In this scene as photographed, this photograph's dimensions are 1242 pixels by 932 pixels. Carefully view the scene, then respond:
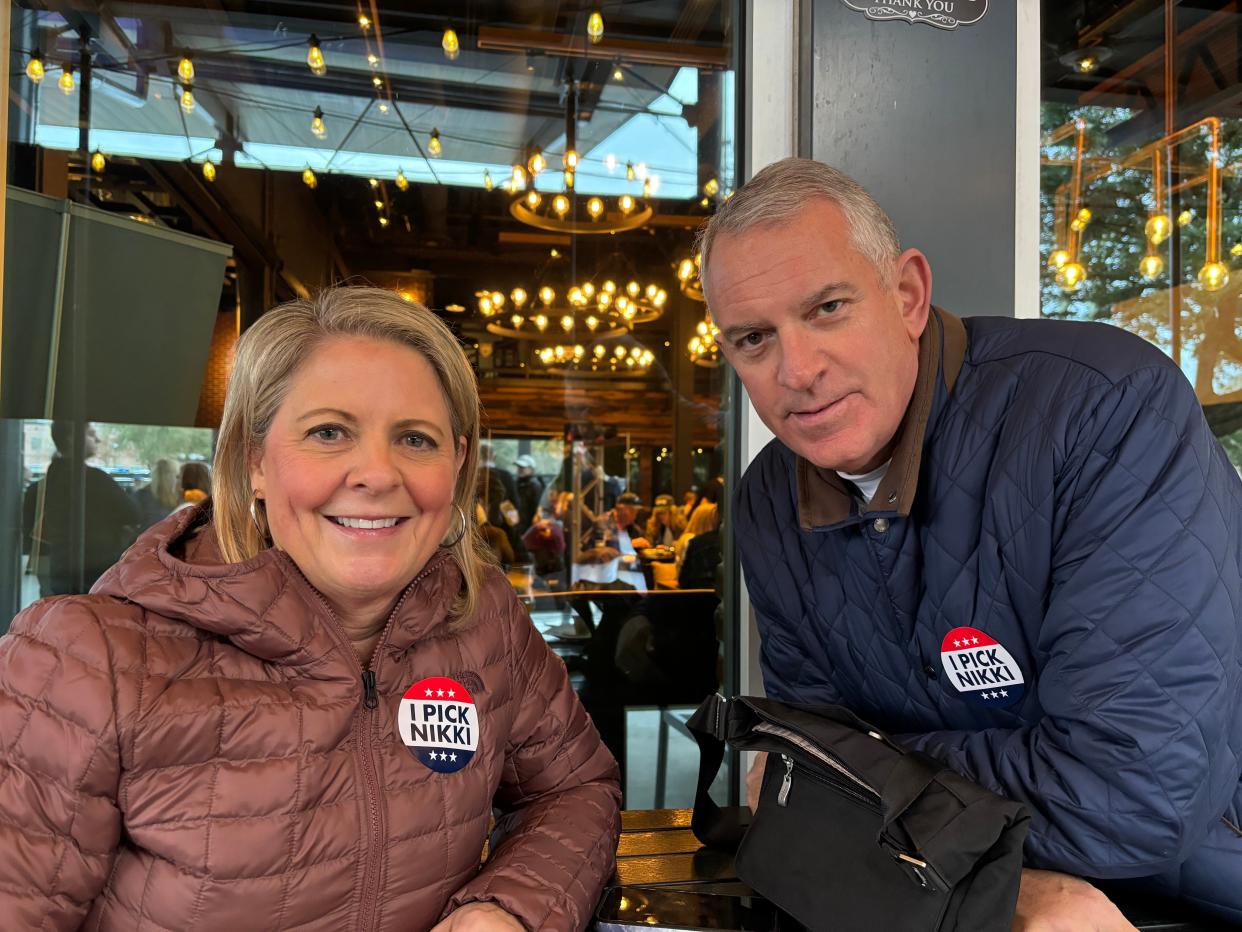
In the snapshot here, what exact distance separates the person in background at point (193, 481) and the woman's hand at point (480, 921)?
3772mm

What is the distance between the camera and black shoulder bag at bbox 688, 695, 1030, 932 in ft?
3.03

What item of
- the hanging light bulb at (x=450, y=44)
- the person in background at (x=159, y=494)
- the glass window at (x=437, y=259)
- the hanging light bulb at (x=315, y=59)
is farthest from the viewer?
the hanging light bulb at (x=450, y=44)

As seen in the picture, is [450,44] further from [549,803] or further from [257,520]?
[549,803]

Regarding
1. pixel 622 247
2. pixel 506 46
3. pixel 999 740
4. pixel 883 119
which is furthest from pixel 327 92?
pixel 999 740

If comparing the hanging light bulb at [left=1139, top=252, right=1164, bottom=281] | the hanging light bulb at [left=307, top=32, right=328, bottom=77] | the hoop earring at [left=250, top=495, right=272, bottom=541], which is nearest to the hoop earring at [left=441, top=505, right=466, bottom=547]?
the hoop earring at [left=250, top=495, right=272, bottom=541]

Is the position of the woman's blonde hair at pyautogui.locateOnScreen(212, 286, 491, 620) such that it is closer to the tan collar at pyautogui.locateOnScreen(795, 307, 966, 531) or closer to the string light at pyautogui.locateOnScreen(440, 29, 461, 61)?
the tan collar at pyautogui.locateOnScreen(795, 307, 966, 531)

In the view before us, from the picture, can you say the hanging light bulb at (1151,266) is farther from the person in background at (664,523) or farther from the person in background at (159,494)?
the person in background at (159,494)

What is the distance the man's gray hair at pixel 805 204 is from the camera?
3.96 ft

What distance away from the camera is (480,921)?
1.06m

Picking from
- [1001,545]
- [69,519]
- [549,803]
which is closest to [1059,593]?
[1001,545]

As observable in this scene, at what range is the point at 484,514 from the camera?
6.51 metres

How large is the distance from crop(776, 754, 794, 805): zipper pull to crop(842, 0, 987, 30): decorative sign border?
1.48m

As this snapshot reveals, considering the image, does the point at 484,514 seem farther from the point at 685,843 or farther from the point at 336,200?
the point at 685,843

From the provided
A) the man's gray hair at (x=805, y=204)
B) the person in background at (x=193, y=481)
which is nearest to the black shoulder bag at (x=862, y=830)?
the man's gray hair at (x=805, y=204)
